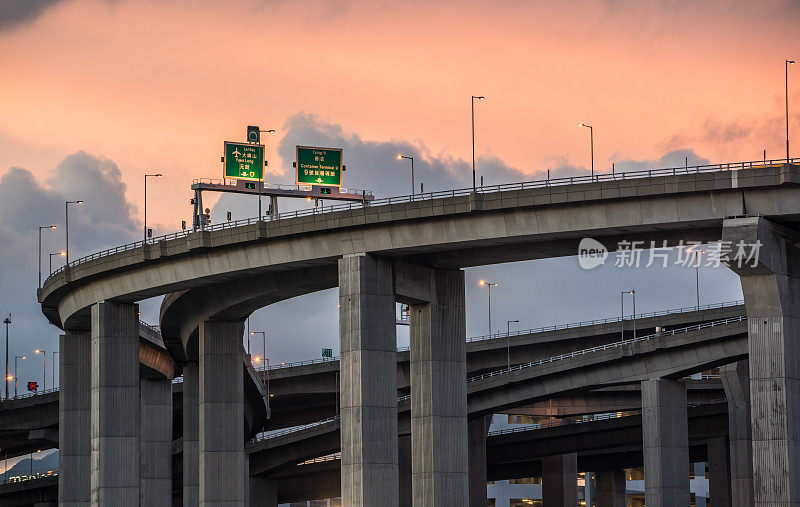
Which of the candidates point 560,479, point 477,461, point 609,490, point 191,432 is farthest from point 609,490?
point 191,432

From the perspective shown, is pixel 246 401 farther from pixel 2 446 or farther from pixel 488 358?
pixel 2 446

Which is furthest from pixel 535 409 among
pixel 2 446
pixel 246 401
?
pixel 2 446

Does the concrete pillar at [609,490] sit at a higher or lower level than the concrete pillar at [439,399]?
lower

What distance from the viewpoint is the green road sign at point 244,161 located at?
87375 millimetres

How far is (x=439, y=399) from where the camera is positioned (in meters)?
75.0

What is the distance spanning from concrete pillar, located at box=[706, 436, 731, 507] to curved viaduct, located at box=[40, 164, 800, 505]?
5037cm

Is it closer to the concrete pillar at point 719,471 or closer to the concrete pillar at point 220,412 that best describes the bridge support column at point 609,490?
the concrete pillar at point 719,471

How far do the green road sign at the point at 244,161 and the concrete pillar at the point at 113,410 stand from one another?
449 inches

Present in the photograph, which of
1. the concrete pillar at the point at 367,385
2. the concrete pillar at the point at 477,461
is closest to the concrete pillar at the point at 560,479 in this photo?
the concrete pillar at the point at 477,461

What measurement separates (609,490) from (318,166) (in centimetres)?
7185

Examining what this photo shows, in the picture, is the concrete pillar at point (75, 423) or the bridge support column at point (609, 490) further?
the bridge support column at point (609, 490)

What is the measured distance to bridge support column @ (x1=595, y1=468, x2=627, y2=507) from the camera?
148 meters

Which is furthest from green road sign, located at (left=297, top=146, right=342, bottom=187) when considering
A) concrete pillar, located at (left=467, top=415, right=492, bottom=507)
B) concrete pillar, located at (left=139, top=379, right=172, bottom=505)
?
concrete pillar, located at (left=467, top=415, right=492, bottom=507)

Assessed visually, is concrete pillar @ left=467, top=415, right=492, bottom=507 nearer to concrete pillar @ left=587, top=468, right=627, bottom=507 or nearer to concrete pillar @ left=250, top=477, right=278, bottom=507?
concrete pillar @ left=250, top=477, right=278, bottom=507
